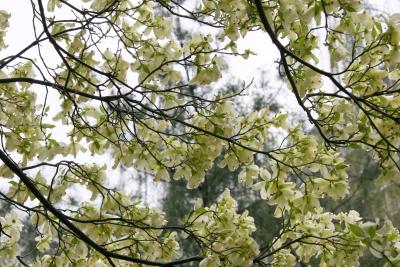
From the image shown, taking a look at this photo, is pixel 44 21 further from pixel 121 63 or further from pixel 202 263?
pixel 202 263

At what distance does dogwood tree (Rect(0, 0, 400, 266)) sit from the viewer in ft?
5.03

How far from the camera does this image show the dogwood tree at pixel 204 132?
60.4 inches

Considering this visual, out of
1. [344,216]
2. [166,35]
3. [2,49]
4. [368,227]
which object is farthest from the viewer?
[2,49]

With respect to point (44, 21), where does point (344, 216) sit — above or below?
below

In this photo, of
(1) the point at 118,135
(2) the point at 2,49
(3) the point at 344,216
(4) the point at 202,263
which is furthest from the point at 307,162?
(2) the point at 2,49

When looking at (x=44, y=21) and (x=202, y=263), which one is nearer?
(x=202, y=263)

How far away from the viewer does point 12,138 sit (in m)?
1.88

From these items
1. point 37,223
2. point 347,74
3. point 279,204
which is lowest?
point 279,204

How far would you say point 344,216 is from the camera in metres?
1.78

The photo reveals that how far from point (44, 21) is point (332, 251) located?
110 centimetres

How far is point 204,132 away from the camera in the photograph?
1.73 metres

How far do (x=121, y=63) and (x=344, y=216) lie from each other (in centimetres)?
87

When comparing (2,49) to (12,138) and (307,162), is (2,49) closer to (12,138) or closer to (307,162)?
(12,138)

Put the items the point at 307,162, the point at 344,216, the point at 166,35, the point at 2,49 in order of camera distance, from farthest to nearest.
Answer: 1. the point at 2,49
2. the point at 166,35
3. the point at 344,216
4. the point at 307,162
